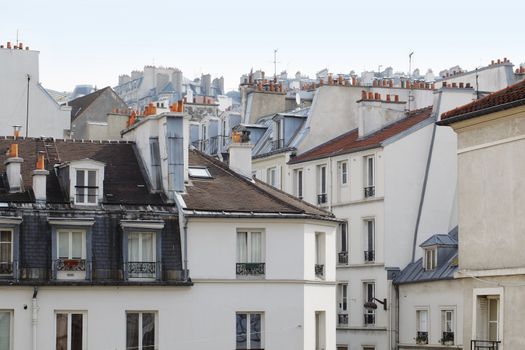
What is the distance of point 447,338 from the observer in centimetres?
5131

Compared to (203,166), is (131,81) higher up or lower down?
higher up

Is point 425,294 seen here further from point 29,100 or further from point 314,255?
point 29,100

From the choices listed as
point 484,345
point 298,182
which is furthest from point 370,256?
point 484,345

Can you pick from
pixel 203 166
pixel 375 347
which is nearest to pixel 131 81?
pixel 375 347

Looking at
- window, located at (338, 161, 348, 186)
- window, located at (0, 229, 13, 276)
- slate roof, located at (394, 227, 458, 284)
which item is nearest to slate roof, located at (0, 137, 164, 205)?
window, located at (0, 229, 13, 276)

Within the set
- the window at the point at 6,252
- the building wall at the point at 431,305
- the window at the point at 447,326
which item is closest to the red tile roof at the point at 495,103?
the window at the point at 6,252

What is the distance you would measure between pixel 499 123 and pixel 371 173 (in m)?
26.7

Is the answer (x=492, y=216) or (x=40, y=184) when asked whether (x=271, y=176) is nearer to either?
(x=40, y=184)

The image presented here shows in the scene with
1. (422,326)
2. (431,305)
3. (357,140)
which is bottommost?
(422,326)

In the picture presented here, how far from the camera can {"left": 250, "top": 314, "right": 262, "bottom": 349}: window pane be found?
4228 centimetres

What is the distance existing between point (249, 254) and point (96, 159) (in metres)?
5.87

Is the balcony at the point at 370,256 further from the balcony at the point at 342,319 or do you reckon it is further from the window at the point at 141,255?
the window at the point at 141,255

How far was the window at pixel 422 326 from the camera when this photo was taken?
53.1 metres

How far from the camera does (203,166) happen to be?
4638 cm
